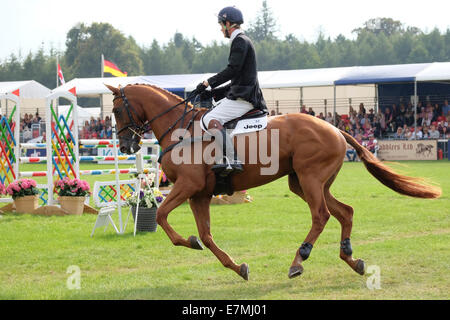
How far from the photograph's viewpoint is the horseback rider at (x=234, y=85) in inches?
273

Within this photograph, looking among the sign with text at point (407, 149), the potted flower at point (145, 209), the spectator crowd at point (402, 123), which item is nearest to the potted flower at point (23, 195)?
the potted flower at point (145, 209)

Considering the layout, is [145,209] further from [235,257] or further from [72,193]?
[72,193]

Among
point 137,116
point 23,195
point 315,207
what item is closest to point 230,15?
point 137,116

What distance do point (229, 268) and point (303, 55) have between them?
7447 cm

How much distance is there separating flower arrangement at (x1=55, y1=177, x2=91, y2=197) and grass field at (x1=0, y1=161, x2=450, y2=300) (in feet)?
1.75

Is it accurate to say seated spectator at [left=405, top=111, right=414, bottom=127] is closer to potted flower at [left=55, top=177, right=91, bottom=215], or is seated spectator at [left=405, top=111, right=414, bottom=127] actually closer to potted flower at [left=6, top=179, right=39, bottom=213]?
potted flower at [left=55, top=177, right=91, bottom=215]

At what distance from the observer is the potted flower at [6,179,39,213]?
41.5 ft

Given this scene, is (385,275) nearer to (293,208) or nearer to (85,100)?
(293,208)

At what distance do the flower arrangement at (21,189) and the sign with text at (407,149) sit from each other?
63.0 feet

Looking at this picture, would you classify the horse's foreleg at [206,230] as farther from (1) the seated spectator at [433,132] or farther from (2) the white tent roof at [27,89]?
(2) the white tent roof at [27,89]

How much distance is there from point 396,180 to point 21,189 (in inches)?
331

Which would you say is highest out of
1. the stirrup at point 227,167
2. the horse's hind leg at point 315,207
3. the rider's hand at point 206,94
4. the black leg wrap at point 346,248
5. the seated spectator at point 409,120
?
the rider's hand at point 206,94

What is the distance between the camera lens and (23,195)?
12.7 meters
